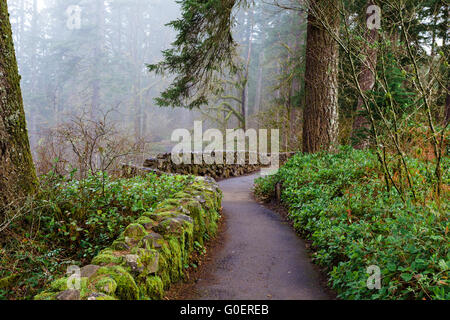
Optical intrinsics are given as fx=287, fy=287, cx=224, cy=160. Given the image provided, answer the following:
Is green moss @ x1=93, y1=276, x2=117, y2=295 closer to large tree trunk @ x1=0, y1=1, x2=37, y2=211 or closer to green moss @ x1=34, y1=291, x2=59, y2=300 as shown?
green moss @ x1=34, y1=291, x2=59, y2=300

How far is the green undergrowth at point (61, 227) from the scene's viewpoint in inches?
137

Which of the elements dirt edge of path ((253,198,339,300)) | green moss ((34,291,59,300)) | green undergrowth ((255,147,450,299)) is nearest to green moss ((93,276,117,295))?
green moss ((34,291,59,300))

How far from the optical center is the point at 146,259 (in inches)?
114

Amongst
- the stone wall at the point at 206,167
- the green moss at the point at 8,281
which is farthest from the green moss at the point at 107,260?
the stone wall at the point at 206,167

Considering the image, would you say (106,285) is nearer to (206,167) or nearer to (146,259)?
(146,259)

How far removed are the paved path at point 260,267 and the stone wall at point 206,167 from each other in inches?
243

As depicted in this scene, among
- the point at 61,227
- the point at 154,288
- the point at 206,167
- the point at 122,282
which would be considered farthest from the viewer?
the point at 206,167

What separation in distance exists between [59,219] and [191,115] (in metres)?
34.6

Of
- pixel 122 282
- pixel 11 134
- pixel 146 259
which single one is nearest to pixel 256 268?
pixel 146 259

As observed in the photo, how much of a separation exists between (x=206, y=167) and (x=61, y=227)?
8761 mm

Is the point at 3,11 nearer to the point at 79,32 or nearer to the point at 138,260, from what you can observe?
the point at 138,260

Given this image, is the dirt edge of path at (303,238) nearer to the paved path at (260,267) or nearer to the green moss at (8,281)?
the paved path at (260,267)

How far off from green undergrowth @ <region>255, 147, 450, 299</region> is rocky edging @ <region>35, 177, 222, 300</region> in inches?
68.5

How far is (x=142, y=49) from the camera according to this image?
1479 inches
